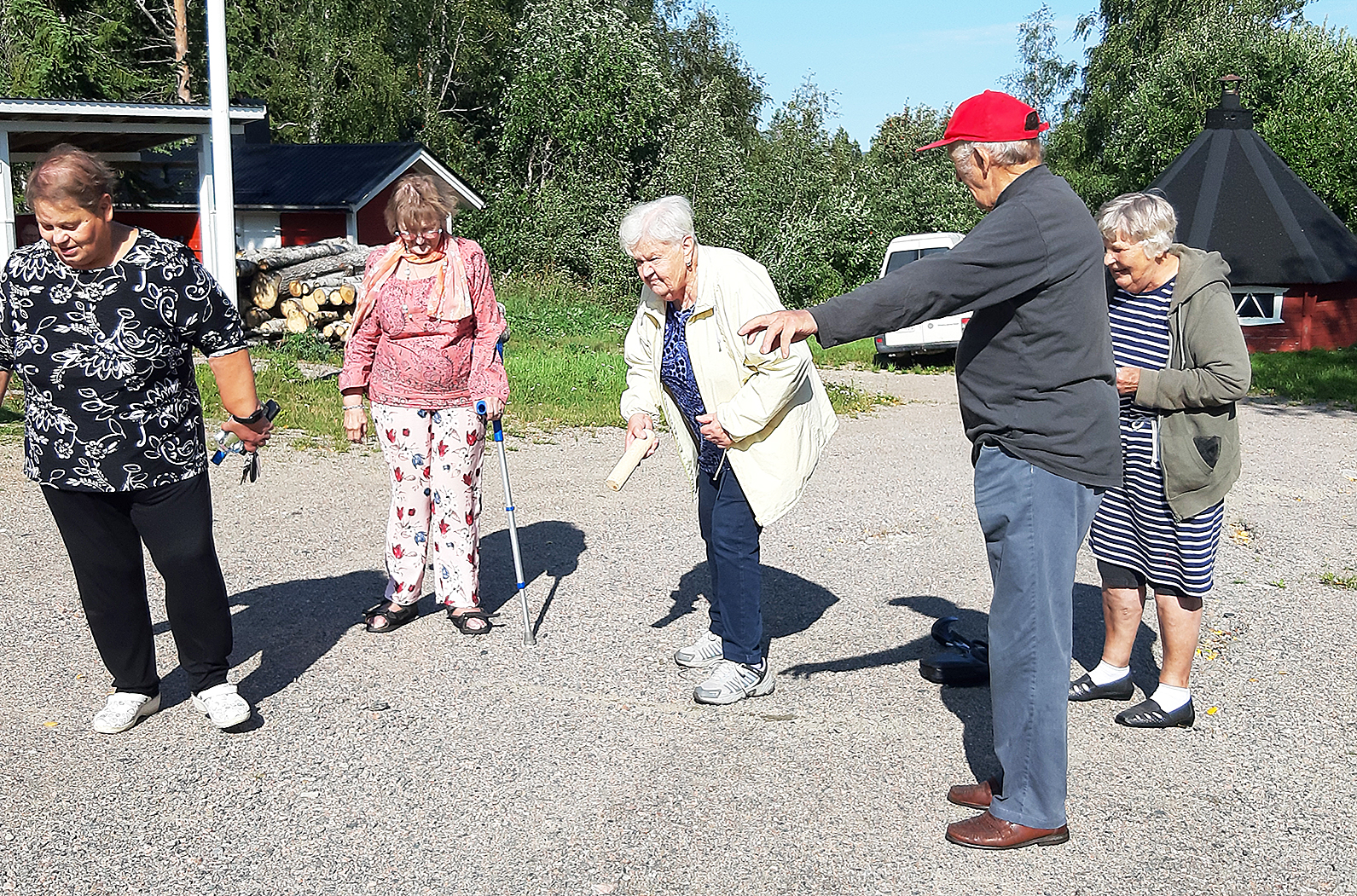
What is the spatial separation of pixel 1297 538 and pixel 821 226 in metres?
20.9

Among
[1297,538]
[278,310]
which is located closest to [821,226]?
[278,310]

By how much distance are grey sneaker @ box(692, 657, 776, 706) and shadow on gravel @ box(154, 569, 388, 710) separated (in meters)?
1.65

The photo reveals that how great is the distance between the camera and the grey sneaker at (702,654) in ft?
16.8

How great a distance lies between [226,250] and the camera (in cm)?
1534

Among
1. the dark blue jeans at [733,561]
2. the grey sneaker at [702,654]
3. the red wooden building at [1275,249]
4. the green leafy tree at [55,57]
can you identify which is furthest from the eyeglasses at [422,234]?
the green leafy tree at [55,57]

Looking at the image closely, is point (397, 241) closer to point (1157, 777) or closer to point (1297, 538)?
point (1157, 777)

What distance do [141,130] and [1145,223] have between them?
1608 cm

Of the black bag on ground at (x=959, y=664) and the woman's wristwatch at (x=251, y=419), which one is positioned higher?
the woman's wristwatch at (x=251, y=419)

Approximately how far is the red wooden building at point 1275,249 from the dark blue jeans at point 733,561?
720 inches

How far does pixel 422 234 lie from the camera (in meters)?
5.22

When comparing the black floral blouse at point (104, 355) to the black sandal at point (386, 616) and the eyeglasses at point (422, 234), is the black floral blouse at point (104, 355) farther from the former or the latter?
the black sandal at point (386, 616)

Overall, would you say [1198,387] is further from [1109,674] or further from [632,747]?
[632,747]

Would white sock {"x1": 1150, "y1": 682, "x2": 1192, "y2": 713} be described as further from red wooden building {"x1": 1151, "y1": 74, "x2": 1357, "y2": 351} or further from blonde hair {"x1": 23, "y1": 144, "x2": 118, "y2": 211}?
red wooden building {"x1": 1151, "y1": 74, "x2": 1357, "y2": 351}

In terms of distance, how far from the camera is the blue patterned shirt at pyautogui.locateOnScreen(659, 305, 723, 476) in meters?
4.58
